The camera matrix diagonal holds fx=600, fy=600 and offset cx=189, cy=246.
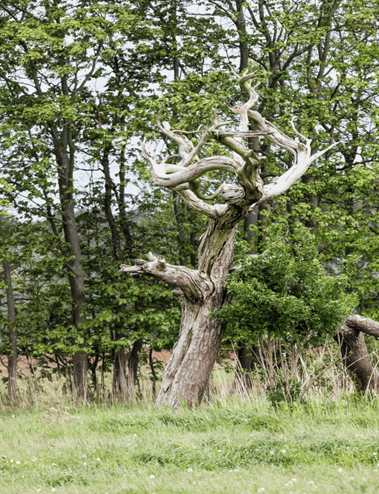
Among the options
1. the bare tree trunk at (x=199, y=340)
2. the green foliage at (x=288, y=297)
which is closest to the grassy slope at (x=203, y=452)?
the green foliage at (x=288, y=297)

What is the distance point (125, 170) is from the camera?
15547 mm

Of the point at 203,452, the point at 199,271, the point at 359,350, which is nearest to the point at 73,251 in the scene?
the point at 199,271

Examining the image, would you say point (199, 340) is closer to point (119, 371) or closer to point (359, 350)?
point (359, 350)

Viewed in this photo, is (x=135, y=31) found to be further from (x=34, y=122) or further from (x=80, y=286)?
(x=80, y=286)

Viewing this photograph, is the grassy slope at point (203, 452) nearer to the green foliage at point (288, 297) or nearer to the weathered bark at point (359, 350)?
the green foliage at point (288, 297)

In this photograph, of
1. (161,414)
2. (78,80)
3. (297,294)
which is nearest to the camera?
(161,414)

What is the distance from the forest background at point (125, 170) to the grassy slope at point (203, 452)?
18.7 ft

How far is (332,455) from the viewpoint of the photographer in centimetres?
610

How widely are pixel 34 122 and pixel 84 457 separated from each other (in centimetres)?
1037

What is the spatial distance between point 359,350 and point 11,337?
363 inches

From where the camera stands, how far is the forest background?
1458 cm

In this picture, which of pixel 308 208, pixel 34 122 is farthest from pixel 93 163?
pixel 308 208

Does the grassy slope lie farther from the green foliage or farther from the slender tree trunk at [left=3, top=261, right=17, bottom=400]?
the slender tree trunk at [left=3, top=261, right=17, bottom=400]

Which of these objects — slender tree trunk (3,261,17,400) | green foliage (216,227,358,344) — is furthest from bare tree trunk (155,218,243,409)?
slender tree trunk (3,261,17,400)
